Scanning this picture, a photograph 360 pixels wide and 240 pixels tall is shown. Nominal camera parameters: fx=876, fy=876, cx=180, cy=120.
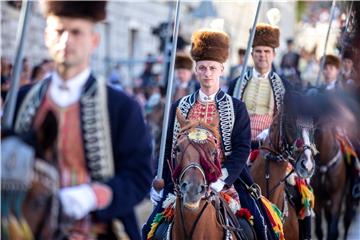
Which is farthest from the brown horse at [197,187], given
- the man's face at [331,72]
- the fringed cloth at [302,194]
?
the man's face at [331,72]

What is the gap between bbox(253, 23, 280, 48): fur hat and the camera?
8.28 metres

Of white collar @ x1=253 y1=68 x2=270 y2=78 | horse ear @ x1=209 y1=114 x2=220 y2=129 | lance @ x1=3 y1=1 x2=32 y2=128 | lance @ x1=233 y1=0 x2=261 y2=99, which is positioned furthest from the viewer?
white collar @ x1=253 y1=68 x2=270 y2=78

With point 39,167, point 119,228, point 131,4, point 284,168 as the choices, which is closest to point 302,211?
point 284,168

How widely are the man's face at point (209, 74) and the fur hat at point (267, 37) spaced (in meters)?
1.73

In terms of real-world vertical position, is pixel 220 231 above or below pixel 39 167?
below

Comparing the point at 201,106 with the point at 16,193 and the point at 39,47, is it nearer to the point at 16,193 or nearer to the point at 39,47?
the point at 16,193

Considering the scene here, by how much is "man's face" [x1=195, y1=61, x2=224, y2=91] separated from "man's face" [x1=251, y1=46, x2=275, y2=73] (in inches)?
66.1

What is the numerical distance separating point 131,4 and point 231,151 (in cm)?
1814

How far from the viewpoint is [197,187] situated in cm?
531

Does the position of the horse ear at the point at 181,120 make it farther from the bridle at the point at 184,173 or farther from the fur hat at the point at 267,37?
the fur hat at the point at 267,37

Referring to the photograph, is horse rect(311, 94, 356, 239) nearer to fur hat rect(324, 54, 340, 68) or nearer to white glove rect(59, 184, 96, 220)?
fur hat rect(324, 54, 340, 68)

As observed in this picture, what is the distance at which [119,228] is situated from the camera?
4.12 meters

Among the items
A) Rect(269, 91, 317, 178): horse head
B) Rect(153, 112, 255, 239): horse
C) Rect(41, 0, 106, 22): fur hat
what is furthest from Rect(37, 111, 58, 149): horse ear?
Rect(269, 91, 317, 178): horse head

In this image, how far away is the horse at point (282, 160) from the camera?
7434mm
